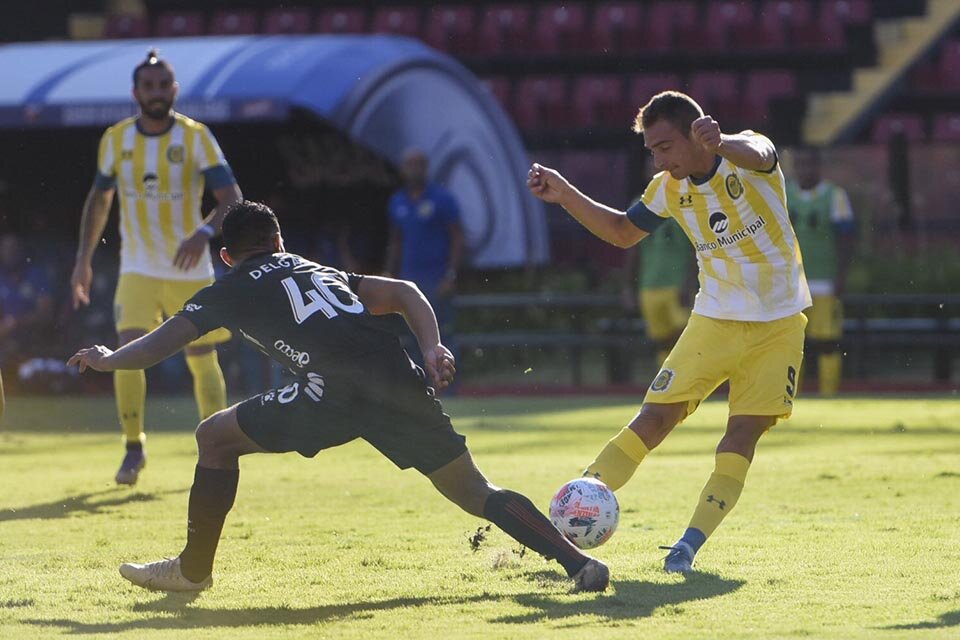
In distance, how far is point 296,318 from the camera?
18.9 feet

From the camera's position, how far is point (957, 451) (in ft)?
34.7

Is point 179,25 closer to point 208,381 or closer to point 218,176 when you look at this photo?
point 218,176

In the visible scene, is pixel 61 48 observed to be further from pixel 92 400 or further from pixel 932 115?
pixel 932 115

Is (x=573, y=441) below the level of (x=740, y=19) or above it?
below

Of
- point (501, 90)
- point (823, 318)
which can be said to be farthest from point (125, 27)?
point (823, 318)

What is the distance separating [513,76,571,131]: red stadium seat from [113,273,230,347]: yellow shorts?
13554 mm

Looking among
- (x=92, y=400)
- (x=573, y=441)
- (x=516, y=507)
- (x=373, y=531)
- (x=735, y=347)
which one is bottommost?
(x=92, y=400)

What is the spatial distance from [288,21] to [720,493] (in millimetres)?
19785

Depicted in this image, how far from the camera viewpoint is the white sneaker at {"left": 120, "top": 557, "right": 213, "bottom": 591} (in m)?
5.96

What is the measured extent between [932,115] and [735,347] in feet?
58.3

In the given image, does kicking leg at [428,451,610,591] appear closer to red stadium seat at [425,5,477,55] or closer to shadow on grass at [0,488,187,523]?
shadow on grass at [0,488,187,523]

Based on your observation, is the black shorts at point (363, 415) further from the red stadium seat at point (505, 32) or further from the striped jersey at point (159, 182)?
the red stadium seat at point (505, 32)

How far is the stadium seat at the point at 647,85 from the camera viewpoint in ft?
74.4

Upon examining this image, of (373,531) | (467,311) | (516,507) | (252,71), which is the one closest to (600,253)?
(467,311)
